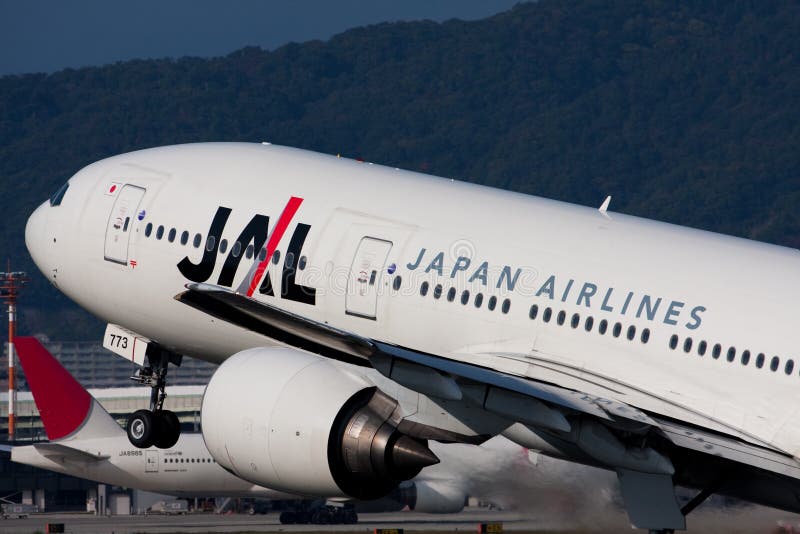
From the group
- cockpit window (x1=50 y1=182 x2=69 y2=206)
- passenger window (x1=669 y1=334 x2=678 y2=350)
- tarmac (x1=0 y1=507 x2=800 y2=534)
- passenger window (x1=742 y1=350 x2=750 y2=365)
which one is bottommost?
tarmac (x1=0 y1=507 x2=800 y2=534)

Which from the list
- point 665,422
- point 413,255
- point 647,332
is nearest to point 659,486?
point 665,422

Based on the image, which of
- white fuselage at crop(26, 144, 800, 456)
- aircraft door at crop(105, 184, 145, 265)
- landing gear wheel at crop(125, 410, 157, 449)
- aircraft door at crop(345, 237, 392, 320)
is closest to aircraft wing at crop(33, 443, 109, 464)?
white fuselage at crop(26, 144, 800, 456)

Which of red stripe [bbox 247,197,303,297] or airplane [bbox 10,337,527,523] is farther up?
red stripe [bbox 247,197,303,297]

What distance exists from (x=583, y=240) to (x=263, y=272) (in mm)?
5245

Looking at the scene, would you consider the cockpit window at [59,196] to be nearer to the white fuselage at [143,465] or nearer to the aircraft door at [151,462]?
the white fuselage at [143,465]

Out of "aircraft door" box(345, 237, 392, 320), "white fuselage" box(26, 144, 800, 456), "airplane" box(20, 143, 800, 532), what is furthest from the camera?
"aircraft door" box(345, 237, 392, 320)

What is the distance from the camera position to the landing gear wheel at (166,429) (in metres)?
25.2

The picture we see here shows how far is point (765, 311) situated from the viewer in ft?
64.7

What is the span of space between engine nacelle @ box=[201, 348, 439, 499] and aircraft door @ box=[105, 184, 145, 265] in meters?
5.29

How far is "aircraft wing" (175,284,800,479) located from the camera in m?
17.2

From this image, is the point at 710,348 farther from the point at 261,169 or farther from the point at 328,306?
the point at 261,169

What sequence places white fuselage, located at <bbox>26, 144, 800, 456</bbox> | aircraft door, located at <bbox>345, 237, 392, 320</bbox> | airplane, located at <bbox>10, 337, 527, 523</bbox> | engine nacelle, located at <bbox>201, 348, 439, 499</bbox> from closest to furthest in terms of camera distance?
white fuselage, located at <bbox>26, 144, 800, 456</bbox>
engine nacelle, located at <bbox>201, 348, 439, 499</bbox>
aircraft door, located at <bbox>345, 237, 392, 320</bbox>
airplane, located at <bbox>10, 337, 527, 523</bbox>

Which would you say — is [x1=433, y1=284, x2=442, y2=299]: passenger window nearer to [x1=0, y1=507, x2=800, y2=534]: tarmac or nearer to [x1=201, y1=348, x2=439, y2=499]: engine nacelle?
[x1=201, y1=348, x2=439, y2=499]: engine nacelle

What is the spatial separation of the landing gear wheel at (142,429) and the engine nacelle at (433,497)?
28.0 m
